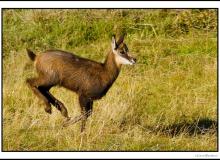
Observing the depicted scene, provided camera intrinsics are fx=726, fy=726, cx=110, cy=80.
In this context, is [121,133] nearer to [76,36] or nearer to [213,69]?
[213,69]

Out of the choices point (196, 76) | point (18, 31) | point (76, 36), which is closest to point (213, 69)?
point (196, 76)

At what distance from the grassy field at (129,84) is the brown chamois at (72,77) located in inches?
11.2

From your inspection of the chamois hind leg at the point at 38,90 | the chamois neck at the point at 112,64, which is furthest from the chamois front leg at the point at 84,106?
the chamois neck at the point at 112,64

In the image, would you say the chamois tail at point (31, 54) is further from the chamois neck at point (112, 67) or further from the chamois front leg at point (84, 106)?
the chamois neck at point (112, 67)

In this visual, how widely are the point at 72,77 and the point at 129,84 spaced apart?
8.06 ft

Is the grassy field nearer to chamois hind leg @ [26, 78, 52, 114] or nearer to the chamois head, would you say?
chamois hind leg @ [26, 78, 52, 114]

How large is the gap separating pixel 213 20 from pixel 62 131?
236 inches

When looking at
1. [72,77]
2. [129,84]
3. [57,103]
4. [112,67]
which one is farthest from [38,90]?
[129,84]

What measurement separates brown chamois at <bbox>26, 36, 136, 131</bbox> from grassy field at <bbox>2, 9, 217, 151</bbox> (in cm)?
28

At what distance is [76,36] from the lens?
49.7 feet

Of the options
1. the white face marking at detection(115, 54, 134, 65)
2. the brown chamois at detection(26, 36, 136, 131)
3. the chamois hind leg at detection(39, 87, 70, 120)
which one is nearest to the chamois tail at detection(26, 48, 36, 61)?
the brown chamois at detection(26, 36, 136, 131)

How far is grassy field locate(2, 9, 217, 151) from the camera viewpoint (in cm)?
1024

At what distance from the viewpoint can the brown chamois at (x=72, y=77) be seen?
1041cm

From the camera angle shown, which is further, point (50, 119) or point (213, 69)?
point (213, 69)
